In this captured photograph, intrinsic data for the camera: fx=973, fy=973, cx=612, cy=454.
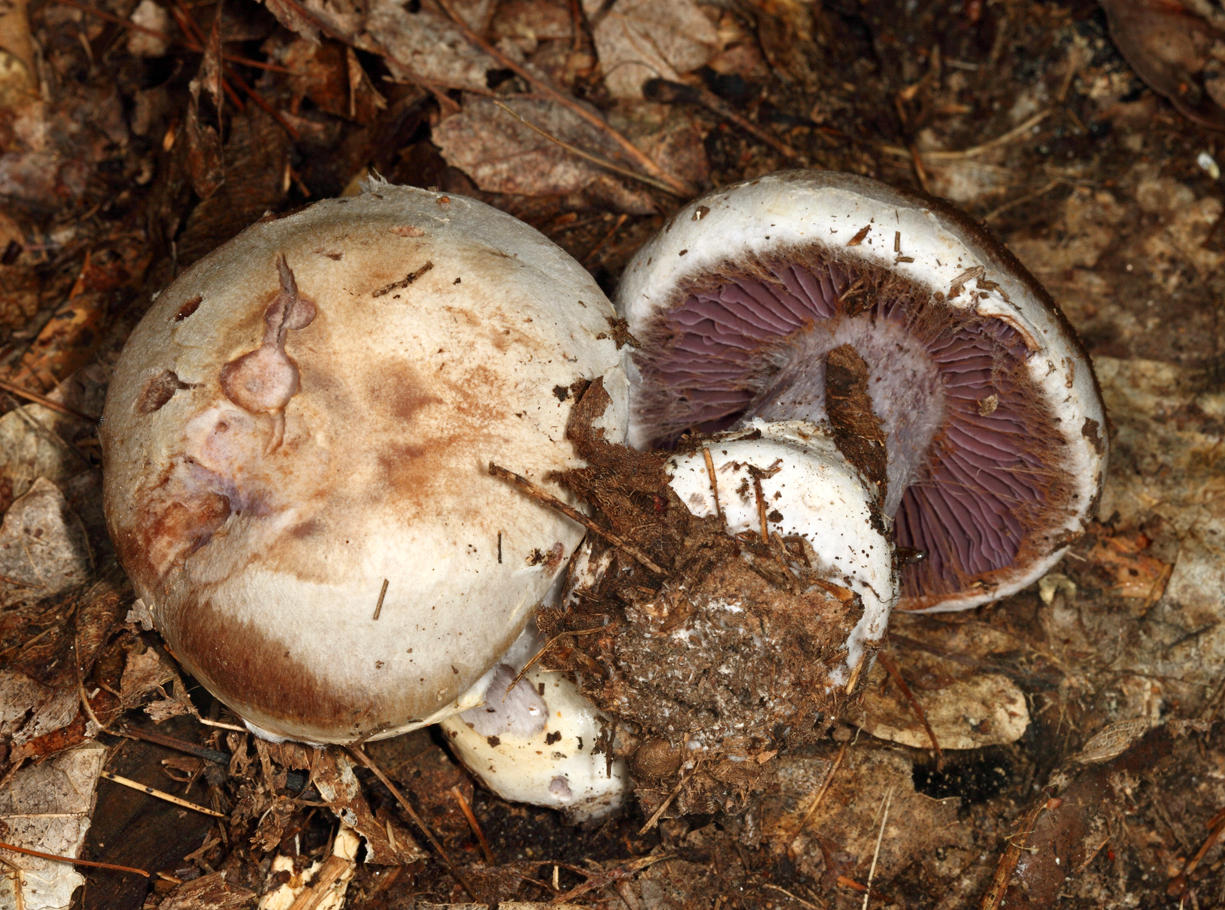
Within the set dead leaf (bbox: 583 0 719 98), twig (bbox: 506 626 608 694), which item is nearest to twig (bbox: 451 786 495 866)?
twig (bbox: 506 626 608 694)

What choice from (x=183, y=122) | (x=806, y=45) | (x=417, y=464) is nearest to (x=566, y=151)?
(x=806, y=45)

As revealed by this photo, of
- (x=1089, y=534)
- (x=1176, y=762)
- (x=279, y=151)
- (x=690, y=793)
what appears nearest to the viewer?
(x=690, y=793)

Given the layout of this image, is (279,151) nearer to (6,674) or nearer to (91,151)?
(91,151)

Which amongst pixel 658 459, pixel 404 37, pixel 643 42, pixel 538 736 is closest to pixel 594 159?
pixel 643 42

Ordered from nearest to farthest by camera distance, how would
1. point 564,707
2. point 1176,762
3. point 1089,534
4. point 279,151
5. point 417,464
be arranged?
1. point 417,464
2. point 564,707
3. point 1176,762
4. point 1089,534
5. point 279,151

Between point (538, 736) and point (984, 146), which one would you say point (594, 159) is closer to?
point (984, 146)

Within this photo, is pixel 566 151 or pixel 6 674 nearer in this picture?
pixel 6 674
